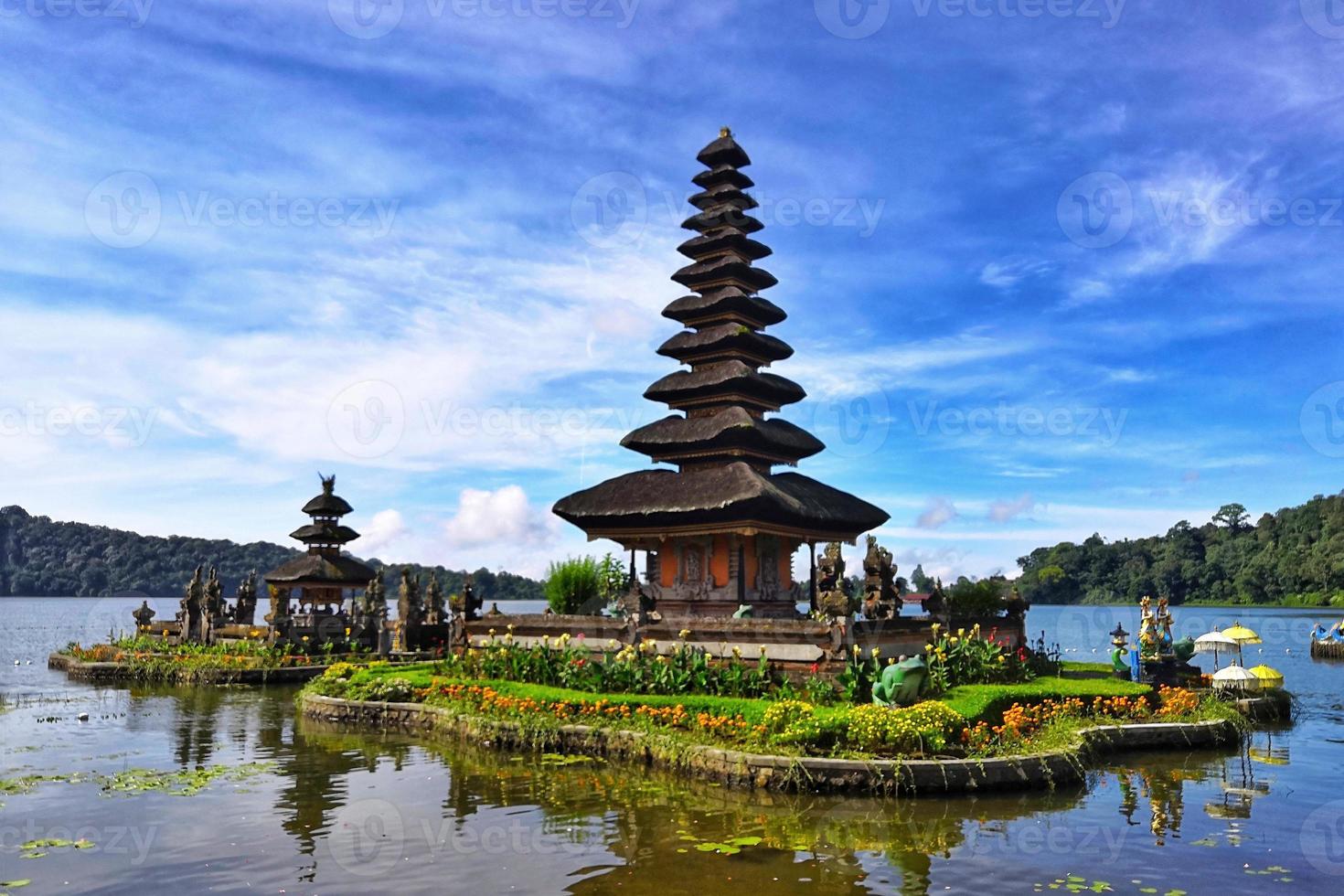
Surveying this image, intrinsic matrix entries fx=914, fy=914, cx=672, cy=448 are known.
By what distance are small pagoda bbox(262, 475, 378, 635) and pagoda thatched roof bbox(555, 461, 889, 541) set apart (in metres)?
18.7

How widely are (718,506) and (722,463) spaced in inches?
179

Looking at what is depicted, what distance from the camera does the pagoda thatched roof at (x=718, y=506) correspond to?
95.1ft

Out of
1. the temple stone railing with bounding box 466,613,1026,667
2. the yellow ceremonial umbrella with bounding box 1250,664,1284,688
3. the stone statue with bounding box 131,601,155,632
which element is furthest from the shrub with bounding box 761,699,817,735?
the stone statue with bounding box 131,601,155,632

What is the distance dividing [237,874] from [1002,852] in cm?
1026

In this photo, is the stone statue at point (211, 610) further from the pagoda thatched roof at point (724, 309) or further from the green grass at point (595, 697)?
the pagoda thatched roof at point (724, 309)

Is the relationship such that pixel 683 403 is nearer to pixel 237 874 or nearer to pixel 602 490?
pixel 602 490

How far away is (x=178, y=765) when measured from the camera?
18797 mm

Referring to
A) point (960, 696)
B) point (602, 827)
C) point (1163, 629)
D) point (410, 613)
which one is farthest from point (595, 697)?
point (410, 613)

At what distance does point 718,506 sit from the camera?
93.8 feet

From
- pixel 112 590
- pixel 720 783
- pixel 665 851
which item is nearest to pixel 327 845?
pixel 665 851

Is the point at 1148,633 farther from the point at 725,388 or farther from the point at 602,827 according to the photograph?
the point at 602,827

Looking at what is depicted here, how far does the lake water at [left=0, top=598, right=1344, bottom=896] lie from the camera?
1164cm

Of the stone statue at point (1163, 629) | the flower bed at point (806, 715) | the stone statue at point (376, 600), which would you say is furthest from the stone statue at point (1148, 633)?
the stone statue at point (376, 600)

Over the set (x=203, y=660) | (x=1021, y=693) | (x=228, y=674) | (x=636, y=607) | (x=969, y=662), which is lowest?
(x=228, y=674)
